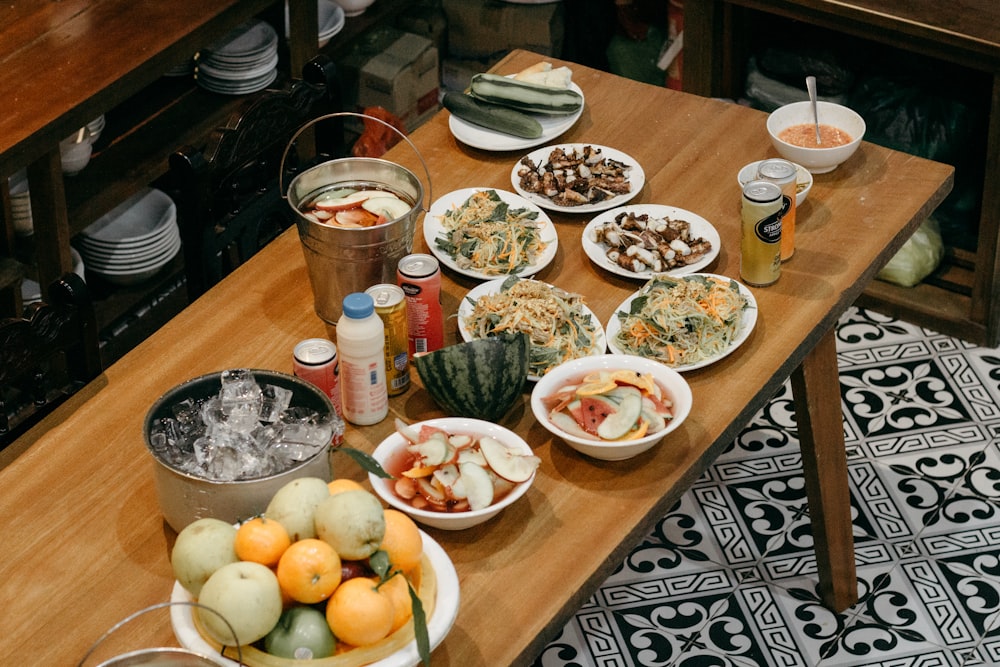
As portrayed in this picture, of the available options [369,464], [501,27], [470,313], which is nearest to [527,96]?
[470,313]

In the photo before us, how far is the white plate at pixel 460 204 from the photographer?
7.81 feet

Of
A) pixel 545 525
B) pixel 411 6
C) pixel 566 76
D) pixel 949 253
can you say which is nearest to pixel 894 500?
pixel 949 253

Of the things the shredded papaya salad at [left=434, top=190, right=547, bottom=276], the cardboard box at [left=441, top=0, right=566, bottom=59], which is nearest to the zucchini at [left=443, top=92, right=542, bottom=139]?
the shredded papaya salad at [left=434, top=190, right=547, bottom=276]

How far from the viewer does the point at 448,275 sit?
7.94ft

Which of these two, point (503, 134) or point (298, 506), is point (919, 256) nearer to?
point (503, 134)

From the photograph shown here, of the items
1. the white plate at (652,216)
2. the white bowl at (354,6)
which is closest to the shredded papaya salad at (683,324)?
the white plate at (652,216)

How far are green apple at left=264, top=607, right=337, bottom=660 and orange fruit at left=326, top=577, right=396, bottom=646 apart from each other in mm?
15

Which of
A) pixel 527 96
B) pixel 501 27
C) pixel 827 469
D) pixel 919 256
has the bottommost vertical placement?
pixel 919 256

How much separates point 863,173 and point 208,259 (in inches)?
53.4

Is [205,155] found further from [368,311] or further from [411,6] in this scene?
[411,6]

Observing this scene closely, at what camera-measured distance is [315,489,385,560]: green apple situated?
155cm

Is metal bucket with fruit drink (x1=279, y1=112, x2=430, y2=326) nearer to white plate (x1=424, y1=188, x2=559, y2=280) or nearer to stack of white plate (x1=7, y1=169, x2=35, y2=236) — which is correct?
white plate (x1=424, y1=188, x2=559, y2=280)

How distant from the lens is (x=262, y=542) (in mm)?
1553

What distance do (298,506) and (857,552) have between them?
1.86m
